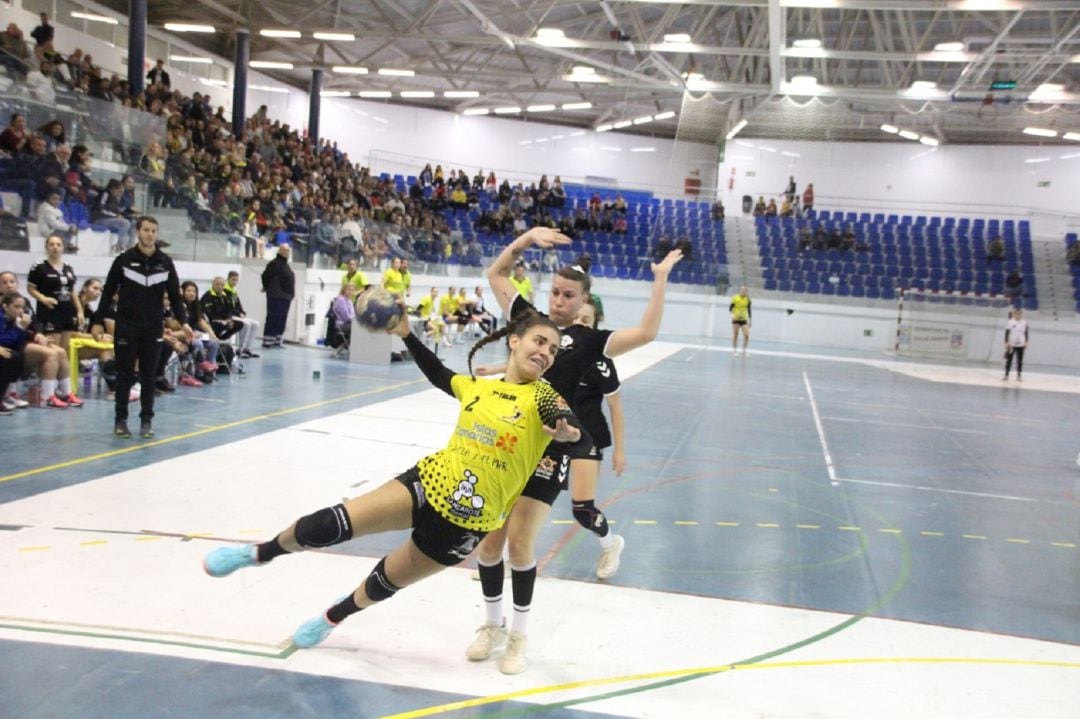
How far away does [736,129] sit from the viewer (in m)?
35.4

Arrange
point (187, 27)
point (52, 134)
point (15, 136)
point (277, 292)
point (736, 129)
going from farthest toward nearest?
point (736, 129) → point (187, 27) → point (277, 292) → point (52, 134) → point (15, 136)

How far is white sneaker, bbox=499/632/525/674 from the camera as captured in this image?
429 centimetres

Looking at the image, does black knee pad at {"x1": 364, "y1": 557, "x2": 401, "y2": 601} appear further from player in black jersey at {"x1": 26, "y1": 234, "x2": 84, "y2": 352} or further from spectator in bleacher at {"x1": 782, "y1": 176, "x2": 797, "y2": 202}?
spectator in bleacher at {"x1": 782, "y1": 176, "x2": 797, "y2": 202}

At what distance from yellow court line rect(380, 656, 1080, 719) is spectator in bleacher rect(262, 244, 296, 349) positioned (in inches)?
585

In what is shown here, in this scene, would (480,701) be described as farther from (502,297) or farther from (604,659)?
(502,297)

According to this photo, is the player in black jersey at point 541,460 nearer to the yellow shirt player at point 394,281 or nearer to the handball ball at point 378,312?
the handball ball at point 378,312

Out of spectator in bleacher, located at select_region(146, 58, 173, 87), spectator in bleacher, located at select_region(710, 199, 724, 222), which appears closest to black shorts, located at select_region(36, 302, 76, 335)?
spectator in bleacher, located at select_region(146, 58, 173, 87)

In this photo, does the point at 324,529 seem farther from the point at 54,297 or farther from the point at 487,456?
the point at 54,297

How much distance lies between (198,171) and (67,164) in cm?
463

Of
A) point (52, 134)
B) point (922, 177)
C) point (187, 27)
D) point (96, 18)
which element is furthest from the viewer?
point (922, 177)

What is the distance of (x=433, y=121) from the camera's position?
47969 mm

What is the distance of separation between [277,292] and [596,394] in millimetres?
13630

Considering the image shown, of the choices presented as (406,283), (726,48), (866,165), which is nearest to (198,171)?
(406,283)

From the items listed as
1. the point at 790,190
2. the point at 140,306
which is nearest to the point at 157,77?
the point at 140,306
